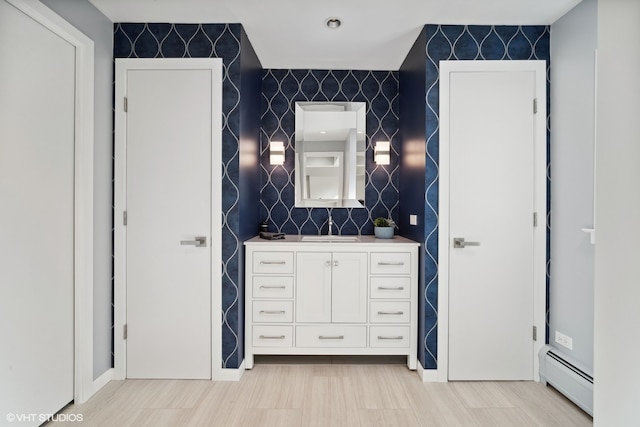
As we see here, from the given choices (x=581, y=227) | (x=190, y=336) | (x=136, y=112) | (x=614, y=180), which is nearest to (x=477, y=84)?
(x=581, y=227)

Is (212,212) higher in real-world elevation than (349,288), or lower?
higher

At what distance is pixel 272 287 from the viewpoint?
2.81m

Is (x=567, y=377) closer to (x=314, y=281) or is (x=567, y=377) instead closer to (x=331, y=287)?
(x=331, y=287)

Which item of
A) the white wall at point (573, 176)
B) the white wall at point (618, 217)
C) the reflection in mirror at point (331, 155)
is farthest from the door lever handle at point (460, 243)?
the white wall at point (618, 217)

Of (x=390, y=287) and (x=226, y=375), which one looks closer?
(x=226, y=375)

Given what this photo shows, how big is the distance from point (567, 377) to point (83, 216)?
3276 millimetres

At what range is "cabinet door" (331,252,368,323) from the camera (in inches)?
111

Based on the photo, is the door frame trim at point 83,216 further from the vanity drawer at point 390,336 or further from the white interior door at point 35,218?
the vanity drawer at point 390,336

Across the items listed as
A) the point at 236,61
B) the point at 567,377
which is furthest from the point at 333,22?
the point at 567,377

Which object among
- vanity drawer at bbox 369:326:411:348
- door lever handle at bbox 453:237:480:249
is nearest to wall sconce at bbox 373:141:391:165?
door lever handle at bbox 453:237:480:249

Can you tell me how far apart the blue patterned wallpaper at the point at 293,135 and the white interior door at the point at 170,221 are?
971 mm

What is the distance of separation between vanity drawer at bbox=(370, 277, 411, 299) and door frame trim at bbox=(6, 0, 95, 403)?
1.99m

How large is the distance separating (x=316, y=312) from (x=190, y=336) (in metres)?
0.95

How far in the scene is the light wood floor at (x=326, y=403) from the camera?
83.1 inches
